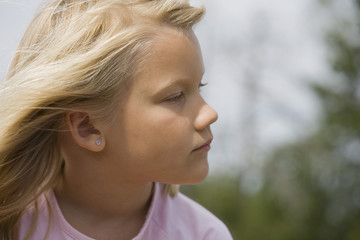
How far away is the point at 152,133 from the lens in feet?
5.39

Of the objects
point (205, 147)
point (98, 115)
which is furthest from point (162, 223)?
point (98, 115)

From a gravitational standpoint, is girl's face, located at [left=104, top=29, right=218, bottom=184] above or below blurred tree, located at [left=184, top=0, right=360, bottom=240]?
above

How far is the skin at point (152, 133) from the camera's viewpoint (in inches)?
64.5

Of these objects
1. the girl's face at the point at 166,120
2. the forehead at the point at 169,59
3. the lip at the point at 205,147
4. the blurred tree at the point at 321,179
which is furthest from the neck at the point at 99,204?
the blurred tree at the point at 321,179

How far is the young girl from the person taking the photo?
1640 millimetres

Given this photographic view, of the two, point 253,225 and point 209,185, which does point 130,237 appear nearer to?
point 253,225

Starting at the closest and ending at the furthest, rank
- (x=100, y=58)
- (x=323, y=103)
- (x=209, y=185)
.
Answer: (x=100, y=58) → (x=209, y=185) → (x=323, y=103)

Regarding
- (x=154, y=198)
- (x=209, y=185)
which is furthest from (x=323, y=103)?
(x=154, y=198)

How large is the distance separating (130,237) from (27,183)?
373 mm

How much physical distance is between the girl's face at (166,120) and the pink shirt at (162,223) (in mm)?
248

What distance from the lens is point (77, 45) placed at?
1654 millimetres

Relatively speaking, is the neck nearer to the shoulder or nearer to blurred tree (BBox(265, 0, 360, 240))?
the shoulder

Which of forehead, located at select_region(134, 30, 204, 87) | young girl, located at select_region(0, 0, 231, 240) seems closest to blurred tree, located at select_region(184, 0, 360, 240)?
young girl, located at select_region(0, 0, 231, 240)

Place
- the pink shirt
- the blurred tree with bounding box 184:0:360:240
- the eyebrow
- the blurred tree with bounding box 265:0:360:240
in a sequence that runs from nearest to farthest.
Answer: the eyebrow → the pink shirt → the blurred tree with bounding box 184:0:360:240 → the blurred tree with bounding box 265:0:360:240
